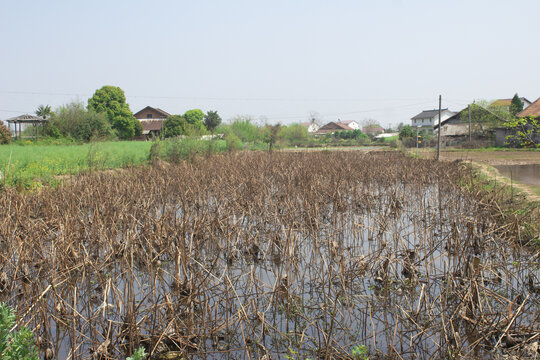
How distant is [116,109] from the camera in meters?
52.6

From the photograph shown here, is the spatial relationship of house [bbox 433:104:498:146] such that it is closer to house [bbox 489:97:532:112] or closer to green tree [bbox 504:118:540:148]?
house [bbox 489:97:532:112]

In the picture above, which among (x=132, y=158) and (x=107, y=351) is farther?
(x=132, y=158)

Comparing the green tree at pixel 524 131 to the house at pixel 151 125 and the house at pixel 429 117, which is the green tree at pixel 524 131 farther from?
the house at pixel 429 117

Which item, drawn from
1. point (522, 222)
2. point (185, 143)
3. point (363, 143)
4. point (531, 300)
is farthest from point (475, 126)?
point (531, 300)

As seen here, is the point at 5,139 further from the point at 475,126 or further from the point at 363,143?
the point at 475,126

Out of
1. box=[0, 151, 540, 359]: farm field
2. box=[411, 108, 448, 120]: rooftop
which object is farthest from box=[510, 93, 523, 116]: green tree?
box=[0, 151, 540, 359]: farm field

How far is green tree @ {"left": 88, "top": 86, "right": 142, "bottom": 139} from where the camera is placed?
5103 cm

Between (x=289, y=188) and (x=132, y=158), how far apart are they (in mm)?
10235

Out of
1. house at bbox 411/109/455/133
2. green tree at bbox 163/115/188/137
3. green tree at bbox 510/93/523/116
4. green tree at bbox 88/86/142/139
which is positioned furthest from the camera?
house at bbox 411/109/455/133

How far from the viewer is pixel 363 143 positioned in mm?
48062

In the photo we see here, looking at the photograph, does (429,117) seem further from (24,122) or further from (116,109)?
(24,122)

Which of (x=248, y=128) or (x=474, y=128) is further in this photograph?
(x=248, y=128)

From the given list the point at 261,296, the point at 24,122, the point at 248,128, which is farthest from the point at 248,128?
the point at 261,296

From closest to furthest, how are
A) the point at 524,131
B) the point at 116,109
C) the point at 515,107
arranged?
the point at 524,131, the point at 515,107, the point at 116,109
